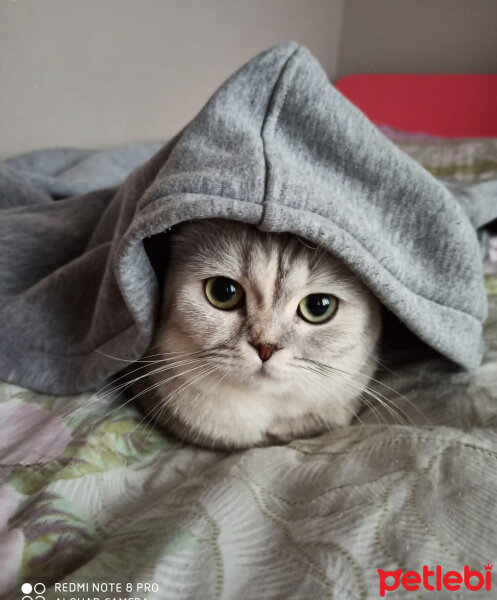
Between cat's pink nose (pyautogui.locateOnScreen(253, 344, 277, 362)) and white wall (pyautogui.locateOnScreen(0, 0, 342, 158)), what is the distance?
1422 mm

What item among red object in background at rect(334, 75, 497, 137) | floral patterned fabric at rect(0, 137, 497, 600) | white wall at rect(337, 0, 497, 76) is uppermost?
white wall at rect(337, 0, 497, 76)

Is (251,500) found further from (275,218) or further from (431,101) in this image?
(431,101)

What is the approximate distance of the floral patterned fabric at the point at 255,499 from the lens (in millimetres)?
469

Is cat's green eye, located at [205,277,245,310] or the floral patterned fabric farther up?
cat's green eye, located at [205,277,245,310]

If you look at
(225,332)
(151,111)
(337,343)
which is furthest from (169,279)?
(151,111)

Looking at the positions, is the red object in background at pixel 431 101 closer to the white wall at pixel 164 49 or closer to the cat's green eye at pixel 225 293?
the white wall at pixel 164 49

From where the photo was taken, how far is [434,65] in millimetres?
2225

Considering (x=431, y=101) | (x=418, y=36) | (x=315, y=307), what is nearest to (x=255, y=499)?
(x=315, y=307)

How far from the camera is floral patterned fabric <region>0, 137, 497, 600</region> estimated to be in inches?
18.5

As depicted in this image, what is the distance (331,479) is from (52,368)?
58 cm

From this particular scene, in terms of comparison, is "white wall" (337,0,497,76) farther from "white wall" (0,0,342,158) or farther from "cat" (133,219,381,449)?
"cat" (133,219,381,449)

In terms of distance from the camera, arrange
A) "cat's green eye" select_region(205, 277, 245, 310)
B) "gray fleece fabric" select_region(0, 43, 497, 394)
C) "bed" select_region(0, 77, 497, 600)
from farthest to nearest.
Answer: "cat's green eye" select_region(205, 277, 245, 310) → "gray fleece fabric" select_region(0, 43, 497, 394) → "bed" select_region(0, 77, 497, 600)

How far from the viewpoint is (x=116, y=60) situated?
1800 millimetres

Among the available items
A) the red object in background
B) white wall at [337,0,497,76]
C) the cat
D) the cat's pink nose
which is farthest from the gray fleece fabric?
white wall at [337,0,497,76]
